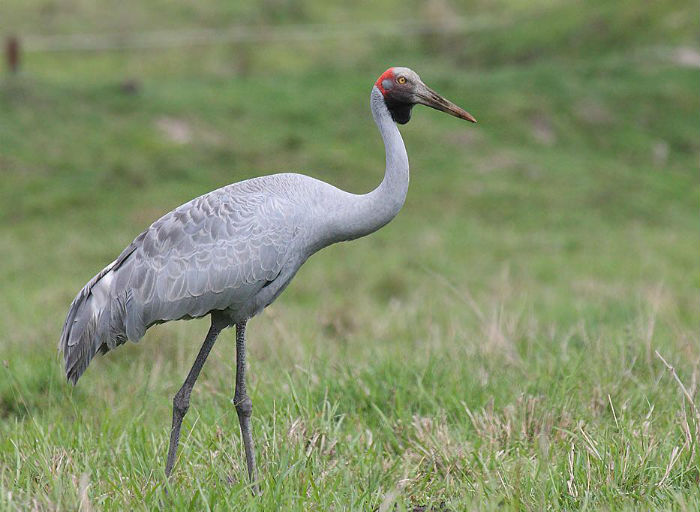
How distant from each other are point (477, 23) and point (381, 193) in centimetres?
3056

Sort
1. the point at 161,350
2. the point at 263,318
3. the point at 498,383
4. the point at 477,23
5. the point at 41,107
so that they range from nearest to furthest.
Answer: the point at 498,383 < the point at 161,350 < the point at 263,318 < the point at 41,107 < the point at 477,23

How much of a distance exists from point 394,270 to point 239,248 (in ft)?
26.8

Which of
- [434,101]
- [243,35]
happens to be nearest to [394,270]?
[434,101]

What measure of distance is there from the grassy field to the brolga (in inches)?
19.6

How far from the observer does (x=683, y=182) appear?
18438mm

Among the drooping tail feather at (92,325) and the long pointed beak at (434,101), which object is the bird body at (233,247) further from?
the long pointed beak at (434,101)

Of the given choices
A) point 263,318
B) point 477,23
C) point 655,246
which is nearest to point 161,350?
point 263,318

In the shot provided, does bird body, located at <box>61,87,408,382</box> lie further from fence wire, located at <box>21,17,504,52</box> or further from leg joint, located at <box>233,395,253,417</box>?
fence wire, located at <box>21,17,504,52</box>

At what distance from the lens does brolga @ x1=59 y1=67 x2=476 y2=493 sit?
385 cm

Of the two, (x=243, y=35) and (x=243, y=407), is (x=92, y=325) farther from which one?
(x=243, y=35)

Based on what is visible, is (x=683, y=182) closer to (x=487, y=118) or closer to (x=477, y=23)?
(x=487, y=118)

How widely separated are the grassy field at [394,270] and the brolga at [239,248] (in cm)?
50

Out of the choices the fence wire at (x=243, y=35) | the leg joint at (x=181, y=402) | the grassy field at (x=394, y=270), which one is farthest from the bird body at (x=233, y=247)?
the fence wire at (x=243, y=35)

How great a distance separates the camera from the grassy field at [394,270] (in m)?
3.71
